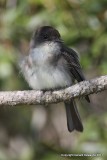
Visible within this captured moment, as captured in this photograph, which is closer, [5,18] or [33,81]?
[33,81]

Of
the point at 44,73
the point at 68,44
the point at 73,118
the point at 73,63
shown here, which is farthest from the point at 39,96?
the point at 68,44

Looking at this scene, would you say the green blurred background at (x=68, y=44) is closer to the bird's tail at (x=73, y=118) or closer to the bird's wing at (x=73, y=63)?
the bird's tail at (x=73, y=118)

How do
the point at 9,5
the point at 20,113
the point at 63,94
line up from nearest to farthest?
the point at 63,94
the point at 9,5
the point at 20,113

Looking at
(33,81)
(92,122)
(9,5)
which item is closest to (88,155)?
(92,122)

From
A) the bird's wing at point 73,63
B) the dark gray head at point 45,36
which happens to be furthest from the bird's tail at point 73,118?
the dark gray head at point 45,36

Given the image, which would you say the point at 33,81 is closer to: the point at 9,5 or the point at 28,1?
the point at 28,1

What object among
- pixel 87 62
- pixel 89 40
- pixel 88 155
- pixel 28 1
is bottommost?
pixel 88 155

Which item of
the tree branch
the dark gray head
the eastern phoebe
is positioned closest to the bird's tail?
the eastern phoebe
